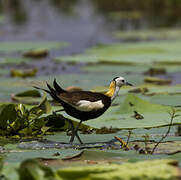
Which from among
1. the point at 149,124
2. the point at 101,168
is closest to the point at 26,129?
the point at 149,124

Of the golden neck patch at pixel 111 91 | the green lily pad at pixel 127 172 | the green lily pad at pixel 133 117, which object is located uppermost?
the golden neck patch at pixel 111 91

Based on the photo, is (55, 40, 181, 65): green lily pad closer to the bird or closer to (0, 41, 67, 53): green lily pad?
(0, 41, 67, 53): green lily pad

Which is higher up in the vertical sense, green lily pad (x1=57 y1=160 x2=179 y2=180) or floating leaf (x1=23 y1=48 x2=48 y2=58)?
green lily pad (x1=57 y1=160 x2=179 y2=180)

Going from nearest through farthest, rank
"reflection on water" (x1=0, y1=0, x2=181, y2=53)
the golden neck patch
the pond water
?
the golden neck patch → the pond water → "reflection on water" (x1=0, y1=0, x2=181, y2=53)

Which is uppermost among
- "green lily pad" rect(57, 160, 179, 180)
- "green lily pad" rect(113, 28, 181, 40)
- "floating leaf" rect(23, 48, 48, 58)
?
"green lily pad" rect(57, 160, 179, 180)

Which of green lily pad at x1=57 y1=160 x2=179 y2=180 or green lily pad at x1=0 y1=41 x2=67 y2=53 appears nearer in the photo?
green lily pad at x1=57 y1=160 x2=179 y2=180

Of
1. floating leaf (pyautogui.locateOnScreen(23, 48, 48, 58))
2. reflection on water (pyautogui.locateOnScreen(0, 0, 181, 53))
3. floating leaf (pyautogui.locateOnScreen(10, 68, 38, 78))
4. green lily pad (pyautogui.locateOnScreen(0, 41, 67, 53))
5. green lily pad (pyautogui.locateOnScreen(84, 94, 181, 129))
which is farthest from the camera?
reflection on water (pyautogui.locateOnScreen(0, 0, 181, 53))

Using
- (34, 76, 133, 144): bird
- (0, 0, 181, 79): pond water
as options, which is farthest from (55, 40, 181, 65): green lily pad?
(34, 76, 133, 144): bird

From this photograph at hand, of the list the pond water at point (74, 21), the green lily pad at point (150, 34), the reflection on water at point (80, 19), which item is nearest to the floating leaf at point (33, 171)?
the pond water at point (74, 21)

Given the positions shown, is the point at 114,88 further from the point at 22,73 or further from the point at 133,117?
the point at 22,73

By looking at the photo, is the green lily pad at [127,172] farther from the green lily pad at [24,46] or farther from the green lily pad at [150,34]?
the green lily pad at [150,34]

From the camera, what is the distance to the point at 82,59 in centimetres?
1020

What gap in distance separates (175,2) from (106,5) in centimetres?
594

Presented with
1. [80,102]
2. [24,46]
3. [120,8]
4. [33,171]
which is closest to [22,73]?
[24,46]
